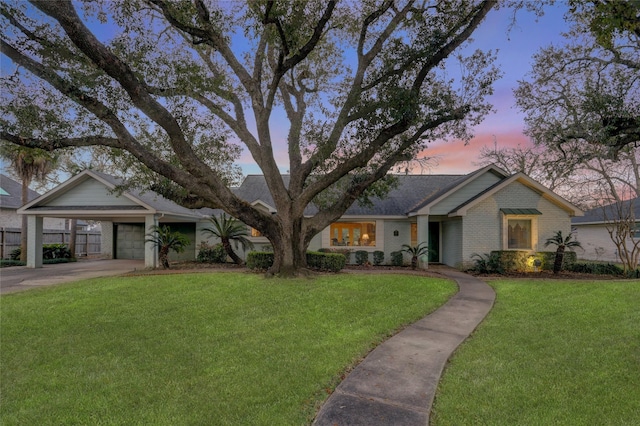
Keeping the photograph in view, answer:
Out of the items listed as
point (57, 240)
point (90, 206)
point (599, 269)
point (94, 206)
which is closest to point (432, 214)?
point (599, 269)

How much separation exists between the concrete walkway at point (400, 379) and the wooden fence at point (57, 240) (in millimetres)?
23268

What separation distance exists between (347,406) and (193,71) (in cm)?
943

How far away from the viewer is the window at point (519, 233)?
1620cm

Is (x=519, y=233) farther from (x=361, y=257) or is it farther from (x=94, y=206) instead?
(x=94, y=206)

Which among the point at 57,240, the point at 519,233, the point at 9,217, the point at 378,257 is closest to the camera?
the point at 519,233

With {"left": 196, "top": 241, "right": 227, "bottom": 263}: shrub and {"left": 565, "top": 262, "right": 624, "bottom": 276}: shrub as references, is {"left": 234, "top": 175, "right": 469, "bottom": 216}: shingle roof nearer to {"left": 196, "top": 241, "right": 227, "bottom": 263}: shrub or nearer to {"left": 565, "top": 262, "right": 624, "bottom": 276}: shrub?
→ {"left": 196, "top": 241, "right": 227, "bottom": 263}: shrub

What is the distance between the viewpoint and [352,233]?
1925cm

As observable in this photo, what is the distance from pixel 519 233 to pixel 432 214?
391 cm

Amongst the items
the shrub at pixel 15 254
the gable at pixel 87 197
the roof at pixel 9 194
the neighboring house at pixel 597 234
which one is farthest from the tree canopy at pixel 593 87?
the roof at pixel 9 194

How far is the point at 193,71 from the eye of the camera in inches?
392

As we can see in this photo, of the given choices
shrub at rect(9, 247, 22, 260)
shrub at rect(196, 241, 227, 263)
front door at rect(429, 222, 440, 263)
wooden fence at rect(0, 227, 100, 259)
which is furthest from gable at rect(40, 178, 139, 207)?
front door at rect(429, 222, 440, 263)

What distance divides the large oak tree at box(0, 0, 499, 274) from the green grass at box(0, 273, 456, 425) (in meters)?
3.29

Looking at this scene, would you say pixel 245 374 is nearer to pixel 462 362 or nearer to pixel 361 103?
pixel 462 362

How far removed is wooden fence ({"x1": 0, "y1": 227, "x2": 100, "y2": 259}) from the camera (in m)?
19.9
